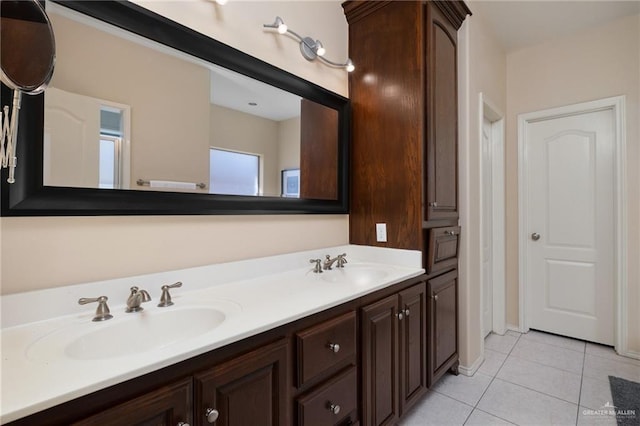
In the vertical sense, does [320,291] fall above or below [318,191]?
below

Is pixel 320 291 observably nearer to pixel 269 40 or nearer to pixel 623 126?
pixel 269 40

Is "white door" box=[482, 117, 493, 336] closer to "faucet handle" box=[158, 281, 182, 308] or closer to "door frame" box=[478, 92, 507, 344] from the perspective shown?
"door frame" box=[478, 92, 507, 344]

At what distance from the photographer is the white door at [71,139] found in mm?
937

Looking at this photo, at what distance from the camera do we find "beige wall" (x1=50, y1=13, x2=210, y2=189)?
0.99 metres

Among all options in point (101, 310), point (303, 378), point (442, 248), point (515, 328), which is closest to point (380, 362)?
point (303, 378)

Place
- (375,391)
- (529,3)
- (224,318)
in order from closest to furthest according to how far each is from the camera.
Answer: (224,318) < (375,391) < (529,3)

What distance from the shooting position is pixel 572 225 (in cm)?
263

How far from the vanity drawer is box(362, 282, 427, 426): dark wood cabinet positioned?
6.7 inches

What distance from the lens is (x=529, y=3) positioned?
7.41 ft

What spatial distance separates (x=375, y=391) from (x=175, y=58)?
5.57ft

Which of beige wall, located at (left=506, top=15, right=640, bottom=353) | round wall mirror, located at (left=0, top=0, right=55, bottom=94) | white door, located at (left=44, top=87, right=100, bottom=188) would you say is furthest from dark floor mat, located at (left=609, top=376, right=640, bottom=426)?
round wall mirror, located at (left=0, top=0, right=55, bottom=94)

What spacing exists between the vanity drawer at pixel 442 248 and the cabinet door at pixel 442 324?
0.26ft

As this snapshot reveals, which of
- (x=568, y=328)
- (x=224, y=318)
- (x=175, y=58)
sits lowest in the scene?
(x=568, y=328)

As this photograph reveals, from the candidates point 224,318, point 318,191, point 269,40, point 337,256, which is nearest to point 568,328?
point 337,256
